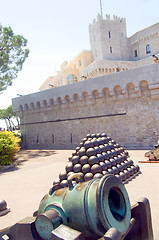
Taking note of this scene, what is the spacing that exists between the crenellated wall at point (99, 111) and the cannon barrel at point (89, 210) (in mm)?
7552

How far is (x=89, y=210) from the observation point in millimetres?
1622

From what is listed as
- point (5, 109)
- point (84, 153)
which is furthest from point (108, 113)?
point (5, 109)

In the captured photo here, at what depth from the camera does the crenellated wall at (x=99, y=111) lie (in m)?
8.92

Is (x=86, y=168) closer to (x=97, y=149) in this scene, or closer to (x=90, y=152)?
(x=90, y=152)

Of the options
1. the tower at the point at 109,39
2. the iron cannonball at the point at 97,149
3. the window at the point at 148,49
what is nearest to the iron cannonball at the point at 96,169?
the iron cannonball at the point at 97,149

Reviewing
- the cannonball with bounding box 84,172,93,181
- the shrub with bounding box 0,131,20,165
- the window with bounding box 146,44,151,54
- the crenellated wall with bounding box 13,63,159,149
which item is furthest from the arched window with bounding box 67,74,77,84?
the cannonball with bounding box 84,172,93,181

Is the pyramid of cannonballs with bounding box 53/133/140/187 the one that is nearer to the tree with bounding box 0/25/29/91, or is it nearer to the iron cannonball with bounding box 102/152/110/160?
the iron cannonball with bounding box 102/152/110/160

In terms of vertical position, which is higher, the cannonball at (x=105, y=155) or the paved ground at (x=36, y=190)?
the cannonball at (x=105, y=155)

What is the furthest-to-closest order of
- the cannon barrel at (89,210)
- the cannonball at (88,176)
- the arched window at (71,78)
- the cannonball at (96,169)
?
the arched window at (71,78), the cannonball at (96,169), the cannonball at (88,176), the cannon barrel at (89,210)

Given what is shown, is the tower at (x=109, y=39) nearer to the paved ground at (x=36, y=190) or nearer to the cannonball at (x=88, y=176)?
the paved ground at (x=36, y=190)

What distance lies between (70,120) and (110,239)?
10.2m

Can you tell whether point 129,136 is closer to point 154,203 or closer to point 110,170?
point 110,170

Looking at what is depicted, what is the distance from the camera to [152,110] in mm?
8883

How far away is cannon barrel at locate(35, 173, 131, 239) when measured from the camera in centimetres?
159
